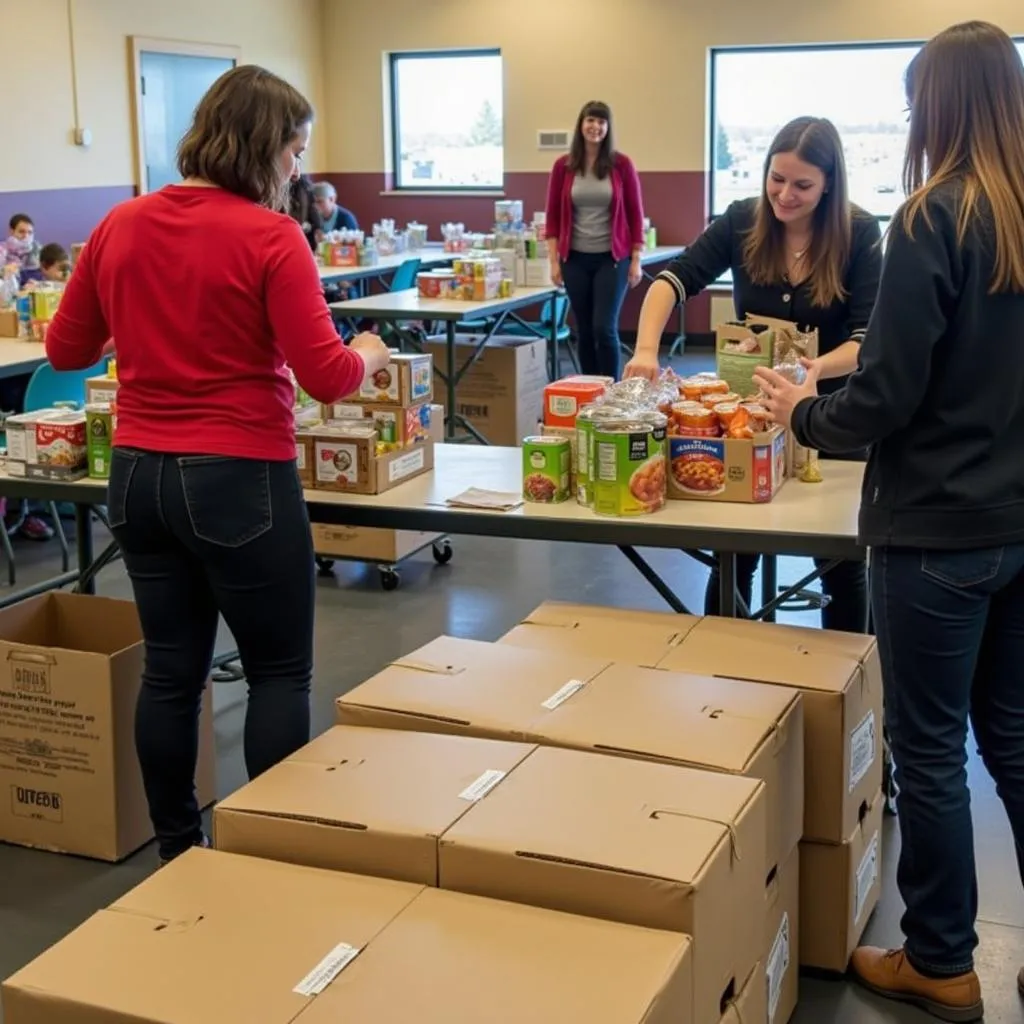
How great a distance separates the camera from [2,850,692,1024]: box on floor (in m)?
1.44

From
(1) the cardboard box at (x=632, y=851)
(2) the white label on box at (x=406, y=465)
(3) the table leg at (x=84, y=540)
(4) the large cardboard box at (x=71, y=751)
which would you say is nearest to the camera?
(1) the cardboard box at (x=632, y=851)

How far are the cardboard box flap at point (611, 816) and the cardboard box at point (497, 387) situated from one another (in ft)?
15.3

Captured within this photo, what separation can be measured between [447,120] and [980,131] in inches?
381

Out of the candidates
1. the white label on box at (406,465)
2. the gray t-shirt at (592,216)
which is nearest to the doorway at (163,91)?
the gray t-shirt at (592,216)

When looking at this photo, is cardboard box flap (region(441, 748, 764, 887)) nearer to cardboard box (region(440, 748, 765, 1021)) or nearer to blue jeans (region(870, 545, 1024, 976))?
cardboard box (region(440, 748, 765, 1021))

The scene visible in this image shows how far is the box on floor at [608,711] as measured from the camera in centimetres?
203

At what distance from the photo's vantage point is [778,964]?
7.20ft

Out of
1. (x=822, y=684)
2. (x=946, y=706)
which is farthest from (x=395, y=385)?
(x=946, y=706)

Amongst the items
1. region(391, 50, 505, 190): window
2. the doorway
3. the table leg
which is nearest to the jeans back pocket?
the table leg

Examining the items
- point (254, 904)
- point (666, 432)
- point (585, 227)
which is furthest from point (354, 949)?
point (585, 227)

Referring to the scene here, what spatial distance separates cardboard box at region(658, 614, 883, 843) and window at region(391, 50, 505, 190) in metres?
8.97

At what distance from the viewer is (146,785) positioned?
2.58 m

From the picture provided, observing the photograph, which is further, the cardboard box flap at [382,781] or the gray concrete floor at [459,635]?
the gray concrete floor at [459,635]

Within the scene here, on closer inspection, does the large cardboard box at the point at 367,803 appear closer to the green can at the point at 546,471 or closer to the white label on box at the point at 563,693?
the white label on box at the point at 563,693
